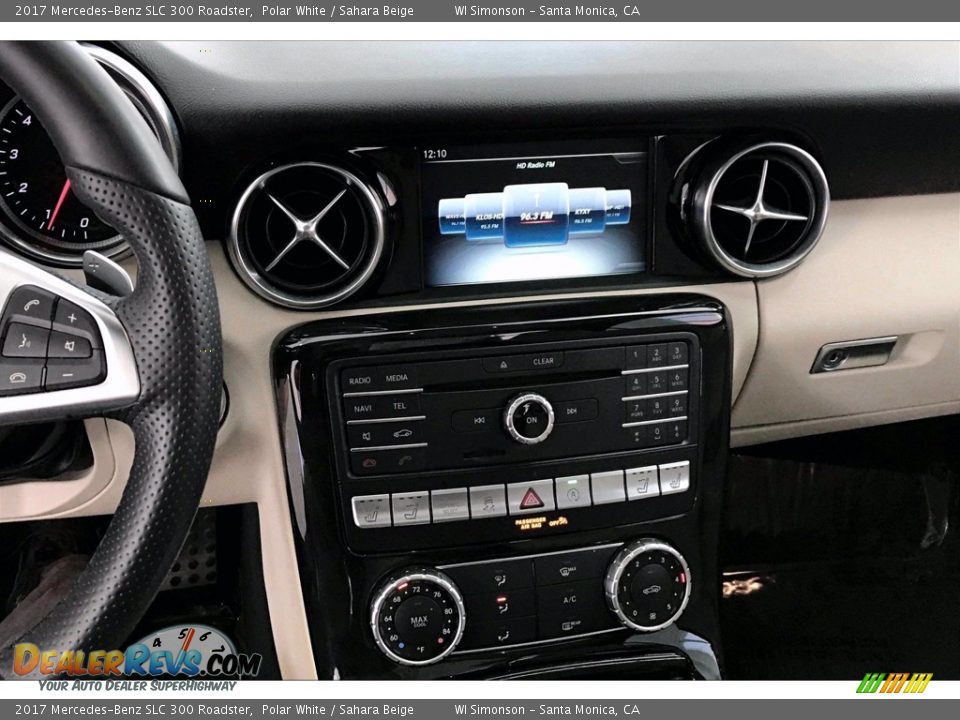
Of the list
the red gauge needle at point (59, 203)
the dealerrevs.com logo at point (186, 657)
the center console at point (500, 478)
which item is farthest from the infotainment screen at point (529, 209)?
the dealerrevs.com logo at point (186, 657)

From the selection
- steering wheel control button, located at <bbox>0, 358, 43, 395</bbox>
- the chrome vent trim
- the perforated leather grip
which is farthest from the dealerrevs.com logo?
the chrome vent trim

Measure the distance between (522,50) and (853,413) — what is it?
0.68m

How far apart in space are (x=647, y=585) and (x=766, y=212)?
17.5 inches

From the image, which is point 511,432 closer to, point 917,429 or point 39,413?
point 39,413

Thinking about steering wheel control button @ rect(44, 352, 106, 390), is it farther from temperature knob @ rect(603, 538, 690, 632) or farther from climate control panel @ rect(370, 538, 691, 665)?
temperature knob @ rect(603, 538, 690, 632)

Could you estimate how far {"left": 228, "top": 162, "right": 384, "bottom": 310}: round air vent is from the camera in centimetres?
87

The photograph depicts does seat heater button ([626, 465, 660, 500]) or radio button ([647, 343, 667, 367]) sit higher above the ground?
radio button ([647, 343, 667, 367])

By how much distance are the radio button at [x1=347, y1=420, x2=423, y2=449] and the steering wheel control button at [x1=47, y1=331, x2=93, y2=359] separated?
0.33 metres

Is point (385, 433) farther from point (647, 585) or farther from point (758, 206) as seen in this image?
point (758, 206)

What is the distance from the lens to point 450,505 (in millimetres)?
950

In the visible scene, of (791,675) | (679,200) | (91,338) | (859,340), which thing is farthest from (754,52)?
(791,675)

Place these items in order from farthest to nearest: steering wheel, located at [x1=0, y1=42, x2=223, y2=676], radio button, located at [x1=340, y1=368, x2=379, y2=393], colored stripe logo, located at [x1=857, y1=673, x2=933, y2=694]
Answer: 1. colored stripe logo, located at [x1=857, y1=673, x2=933, y2=694]
2. radio button, located at [x1=340, y1=368, x2=379, y2=393]
3. steering wheel, located at [x1=0, y1=42, x2=223, y2=676]

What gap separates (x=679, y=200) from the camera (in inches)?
38.8

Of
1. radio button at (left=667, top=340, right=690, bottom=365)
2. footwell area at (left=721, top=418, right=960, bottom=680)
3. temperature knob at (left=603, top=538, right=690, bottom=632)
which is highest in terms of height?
radio button at (left=667, top=340, right=690, bottom=365)
